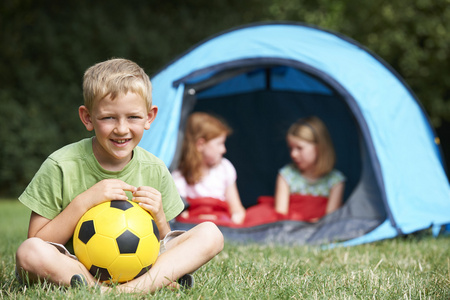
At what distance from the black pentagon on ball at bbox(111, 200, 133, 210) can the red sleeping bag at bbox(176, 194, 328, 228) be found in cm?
172

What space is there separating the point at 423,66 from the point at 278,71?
4253mm

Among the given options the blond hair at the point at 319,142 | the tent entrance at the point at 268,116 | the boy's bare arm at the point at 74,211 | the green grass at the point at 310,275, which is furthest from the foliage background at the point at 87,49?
the boy's bare arm at the point at 74,211

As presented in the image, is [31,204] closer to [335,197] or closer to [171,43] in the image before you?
[335,197]

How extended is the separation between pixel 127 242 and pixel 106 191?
21cm

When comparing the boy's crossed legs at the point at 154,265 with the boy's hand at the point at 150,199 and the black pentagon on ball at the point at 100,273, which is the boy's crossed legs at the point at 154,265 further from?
the boy's hand at the point at 150,199

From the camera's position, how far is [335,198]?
4.25 meters

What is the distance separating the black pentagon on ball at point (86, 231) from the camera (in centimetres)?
195

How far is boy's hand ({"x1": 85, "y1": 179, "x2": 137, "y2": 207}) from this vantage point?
2016mm

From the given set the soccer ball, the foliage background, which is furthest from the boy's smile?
the foliage background

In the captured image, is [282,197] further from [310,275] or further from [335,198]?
[310,275]

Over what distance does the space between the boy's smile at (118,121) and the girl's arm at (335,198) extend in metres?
2.40

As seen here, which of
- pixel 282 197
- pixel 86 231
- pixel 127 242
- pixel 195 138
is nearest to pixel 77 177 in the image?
pixel 86 231

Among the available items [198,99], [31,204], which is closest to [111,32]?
[198,99]

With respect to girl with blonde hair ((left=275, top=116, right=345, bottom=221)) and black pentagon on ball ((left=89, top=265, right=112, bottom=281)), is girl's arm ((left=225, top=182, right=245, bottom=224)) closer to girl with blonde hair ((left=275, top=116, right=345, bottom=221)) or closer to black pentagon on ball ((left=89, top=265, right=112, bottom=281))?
girl with blonde hair ((left=275, top=116, right=345, bottom=221))
